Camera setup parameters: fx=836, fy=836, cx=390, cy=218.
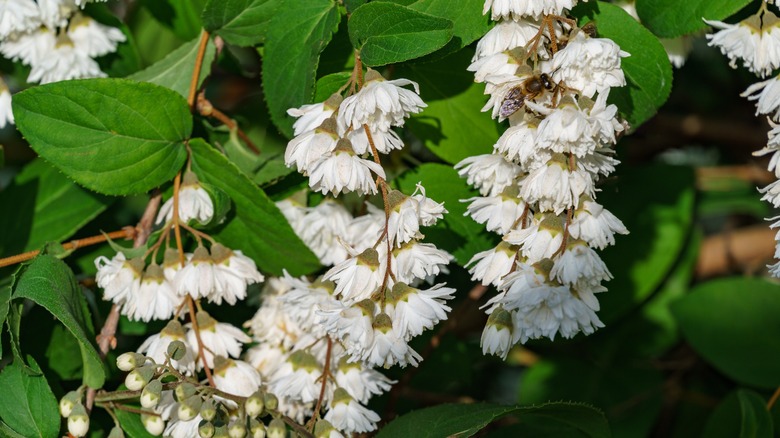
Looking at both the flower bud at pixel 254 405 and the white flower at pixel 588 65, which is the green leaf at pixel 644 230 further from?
the flower bud at pixel 254 405

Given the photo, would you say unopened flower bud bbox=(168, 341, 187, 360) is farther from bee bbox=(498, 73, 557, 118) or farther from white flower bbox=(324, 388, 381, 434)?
bee bbox=(498, 73, 557, 118)

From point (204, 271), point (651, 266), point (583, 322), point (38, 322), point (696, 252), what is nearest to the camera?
point (583, 322)

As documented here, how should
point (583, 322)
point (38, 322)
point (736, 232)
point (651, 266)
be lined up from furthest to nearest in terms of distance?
point (736, 232)
point (651, 266)
point (38, 322)
point (583, 322)

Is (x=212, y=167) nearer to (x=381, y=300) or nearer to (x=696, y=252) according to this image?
(x=381, y=300)

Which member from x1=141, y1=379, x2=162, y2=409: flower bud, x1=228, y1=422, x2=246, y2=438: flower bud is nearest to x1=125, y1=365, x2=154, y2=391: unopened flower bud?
x1=141, y1=379, x2=162, y2=409: flower bud

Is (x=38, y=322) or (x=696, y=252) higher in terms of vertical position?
(x=38, y=322)

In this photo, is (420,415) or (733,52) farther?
(420,415)

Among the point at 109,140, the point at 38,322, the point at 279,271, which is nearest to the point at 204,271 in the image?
the point at 279,271
